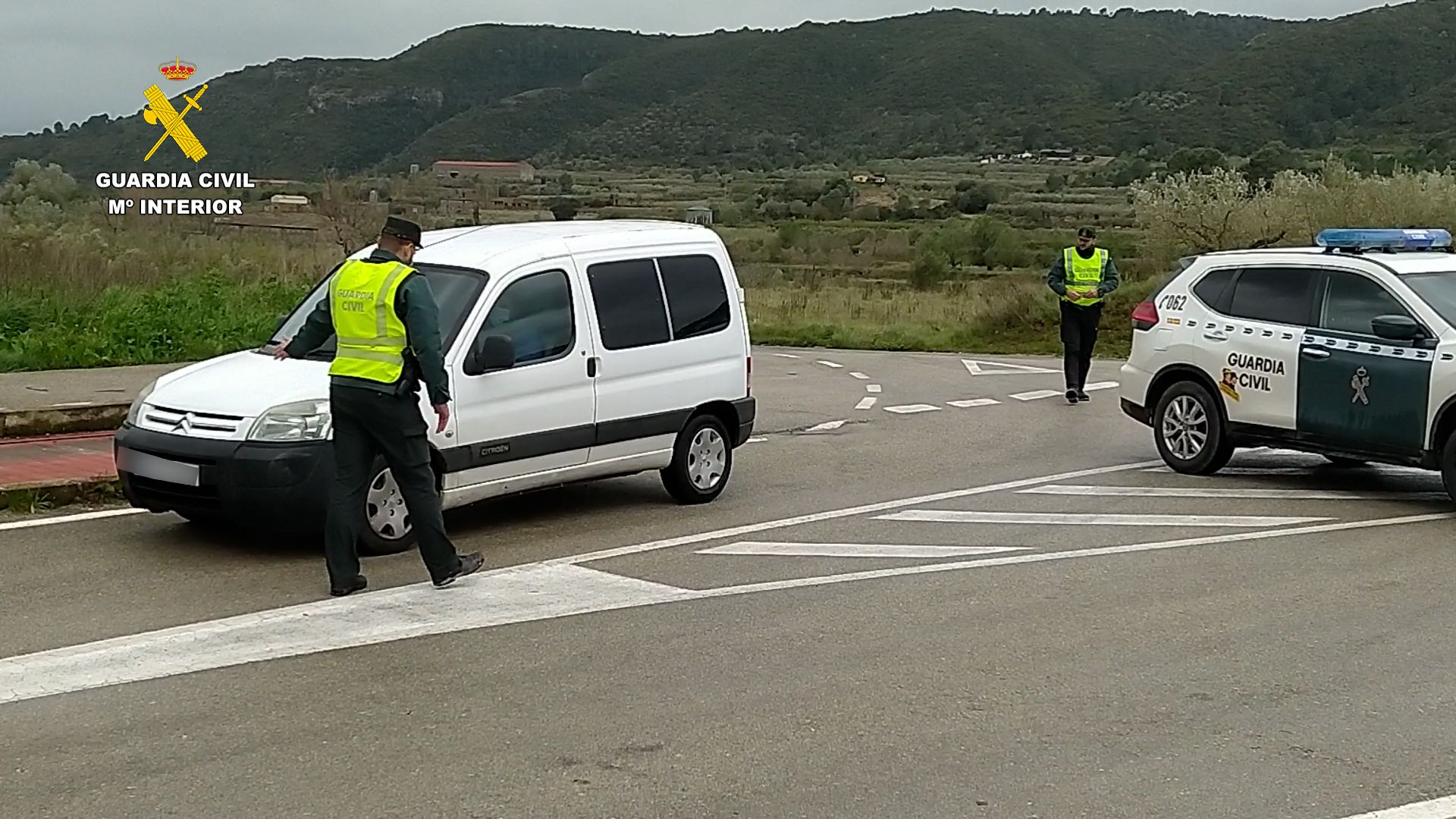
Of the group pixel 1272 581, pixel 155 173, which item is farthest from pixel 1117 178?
pixel 1272 581

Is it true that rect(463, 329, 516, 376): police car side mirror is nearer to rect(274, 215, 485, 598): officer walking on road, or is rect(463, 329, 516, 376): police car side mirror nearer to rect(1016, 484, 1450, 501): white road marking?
Answer: rect(274, 215, 485, 598): officer walking on road

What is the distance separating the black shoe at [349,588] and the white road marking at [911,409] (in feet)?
31.6

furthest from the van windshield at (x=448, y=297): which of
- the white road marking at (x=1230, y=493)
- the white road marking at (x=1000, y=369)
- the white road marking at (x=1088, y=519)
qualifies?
the white road marking at (x=1000, y=369)

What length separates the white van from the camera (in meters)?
8.86

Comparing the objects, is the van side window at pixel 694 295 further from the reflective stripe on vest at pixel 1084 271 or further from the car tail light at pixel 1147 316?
the reflective stripe on vest at pixel 1084 271

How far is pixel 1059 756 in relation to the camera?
229 inches

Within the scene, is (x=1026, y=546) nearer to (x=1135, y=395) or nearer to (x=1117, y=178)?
(x=1135, y=395)

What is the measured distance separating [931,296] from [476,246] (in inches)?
1295

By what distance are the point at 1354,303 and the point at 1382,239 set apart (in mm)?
793

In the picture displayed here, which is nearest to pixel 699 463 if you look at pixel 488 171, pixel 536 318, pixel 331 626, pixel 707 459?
pixel 707 459

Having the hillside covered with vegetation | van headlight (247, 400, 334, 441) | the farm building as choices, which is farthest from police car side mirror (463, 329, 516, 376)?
the hillside covered with vegetation

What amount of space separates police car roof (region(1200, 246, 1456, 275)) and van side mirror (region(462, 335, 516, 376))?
6258 millimetres

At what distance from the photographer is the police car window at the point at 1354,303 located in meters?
11.6

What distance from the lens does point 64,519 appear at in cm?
1000
